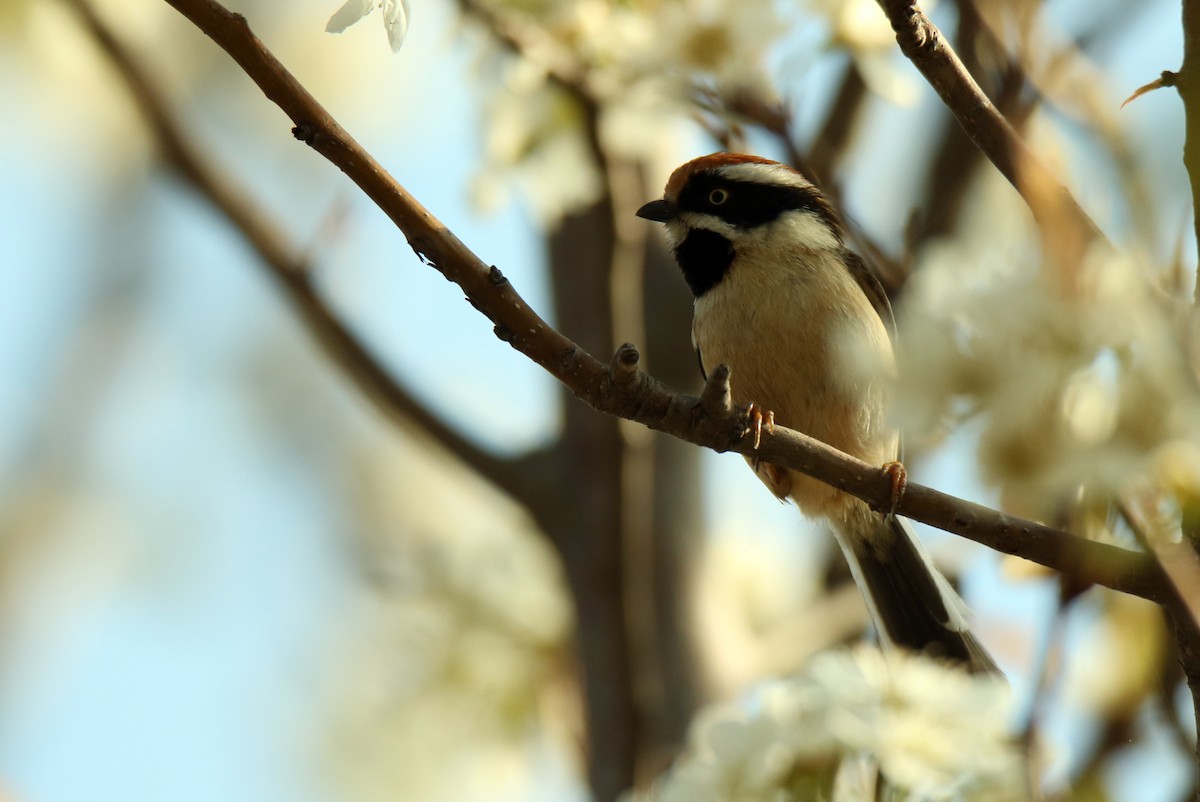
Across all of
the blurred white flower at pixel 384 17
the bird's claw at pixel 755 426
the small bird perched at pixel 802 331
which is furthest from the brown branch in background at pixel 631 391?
the small bird perched at pixel 802 331

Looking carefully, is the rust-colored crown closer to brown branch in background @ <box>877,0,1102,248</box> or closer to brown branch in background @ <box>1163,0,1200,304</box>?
brown branch in background @ <box>877,0,1102,248</box>

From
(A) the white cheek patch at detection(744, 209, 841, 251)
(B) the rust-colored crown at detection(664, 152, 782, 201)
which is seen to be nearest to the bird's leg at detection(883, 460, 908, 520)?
(A) the white cheek patch at detection(744, 209, 841, 251)

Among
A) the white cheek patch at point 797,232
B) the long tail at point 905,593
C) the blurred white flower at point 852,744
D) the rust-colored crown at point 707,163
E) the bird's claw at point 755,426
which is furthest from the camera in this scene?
the rust-colored crown at point 707,163

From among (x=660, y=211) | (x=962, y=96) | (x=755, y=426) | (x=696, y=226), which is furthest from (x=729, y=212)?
(x=962, y=96)

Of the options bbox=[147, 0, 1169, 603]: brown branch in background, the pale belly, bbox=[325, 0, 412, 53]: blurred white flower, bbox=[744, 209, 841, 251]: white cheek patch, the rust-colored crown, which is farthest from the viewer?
the rust-colored crown

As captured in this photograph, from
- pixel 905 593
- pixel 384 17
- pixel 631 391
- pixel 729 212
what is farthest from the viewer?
pixel 729 212

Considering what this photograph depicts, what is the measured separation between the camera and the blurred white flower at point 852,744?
2.76 m

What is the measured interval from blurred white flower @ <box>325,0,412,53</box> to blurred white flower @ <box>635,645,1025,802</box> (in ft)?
5.51

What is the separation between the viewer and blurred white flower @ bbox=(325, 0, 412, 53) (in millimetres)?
2006

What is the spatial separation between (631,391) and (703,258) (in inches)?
83.0

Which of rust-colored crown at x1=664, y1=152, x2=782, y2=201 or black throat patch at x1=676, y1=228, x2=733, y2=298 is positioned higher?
rust-colored crown at x1=664, y1=152, x2=782, y2=201

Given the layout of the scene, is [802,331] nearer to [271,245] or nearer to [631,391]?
[631,391]

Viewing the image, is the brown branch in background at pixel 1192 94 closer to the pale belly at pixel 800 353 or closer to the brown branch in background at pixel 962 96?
the brown branch in background at pixel 962 96

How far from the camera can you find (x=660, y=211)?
4711 mm
